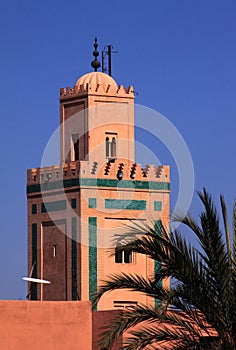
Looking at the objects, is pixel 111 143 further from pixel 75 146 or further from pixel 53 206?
pixel 53 206

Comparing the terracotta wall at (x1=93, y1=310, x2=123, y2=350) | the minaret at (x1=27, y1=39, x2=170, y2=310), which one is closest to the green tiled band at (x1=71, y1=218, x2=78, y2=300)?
the minaret at (x1=27, y1=39, x2=170, y2=310)

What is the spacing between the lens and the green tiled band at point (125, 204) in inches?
1606

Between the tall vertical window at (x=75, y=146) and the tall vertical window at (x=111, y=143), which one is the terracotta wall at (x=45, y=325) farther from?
the tall vertical window at (x=75, y=146)

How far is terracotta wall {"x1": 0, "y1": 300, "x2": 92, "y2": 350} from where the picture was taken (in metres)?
25.8

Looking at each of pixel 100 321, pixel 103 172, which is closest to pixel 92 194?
pixel 103 172

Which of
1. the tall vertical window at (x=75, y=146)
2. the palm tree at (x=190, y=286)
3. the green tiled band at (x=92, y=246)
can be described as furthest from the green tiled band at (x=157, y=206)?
the palm tree at (x=190, y=286)

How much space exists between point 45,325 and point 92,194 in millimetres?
14438

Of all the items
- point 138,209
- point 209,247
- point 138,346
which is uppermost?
point 138,209

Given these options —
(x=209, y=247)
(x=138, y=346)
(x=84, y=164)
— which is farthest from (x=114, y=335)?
(x=84, y=164)

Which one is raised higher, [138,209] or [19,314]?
[138,209]

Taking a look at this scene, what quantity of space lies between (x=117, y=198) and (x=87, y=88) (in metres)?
3.01

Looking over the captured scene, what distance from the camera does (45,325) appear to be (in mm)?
26281

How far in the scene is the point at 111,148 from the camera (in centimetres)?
4112

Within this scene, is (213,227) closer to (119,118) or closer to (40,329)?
(40,329)
